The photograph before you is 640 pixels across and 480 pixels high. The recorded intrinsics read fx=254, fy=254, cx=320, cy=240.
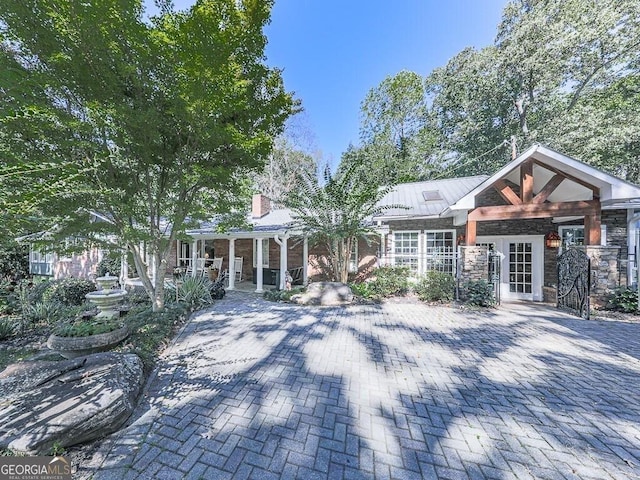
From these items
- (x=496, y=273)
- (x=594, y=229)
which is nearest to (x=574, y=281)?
(x=594, y=229)

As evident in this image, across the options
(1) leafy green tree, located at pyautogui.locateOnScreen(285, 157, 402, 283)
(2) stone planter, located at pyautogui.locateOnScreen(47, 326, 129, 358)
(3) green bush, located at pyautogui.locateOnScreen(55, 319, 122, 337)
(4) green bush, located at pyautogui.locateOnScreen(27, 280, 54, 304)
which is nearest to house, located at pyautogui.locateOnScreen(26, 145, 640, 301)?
(1) leafy green tree, located at pyautogui.locateOnScreen(285, 157, 402, 283)

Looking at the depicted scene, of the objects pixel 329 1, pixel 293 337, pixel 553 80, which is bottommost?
pixel 293 337

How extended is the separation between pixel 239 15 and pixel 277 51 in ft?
8.91

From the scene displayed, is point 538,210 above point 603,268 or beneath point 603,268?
above

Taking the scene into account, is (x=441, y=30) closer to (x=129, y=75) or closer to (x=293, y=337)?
(x=129, y=75)

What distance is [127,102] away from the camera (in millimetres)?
4664

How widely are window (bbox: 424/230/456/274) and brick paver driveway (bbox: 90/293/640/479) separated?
184 inches

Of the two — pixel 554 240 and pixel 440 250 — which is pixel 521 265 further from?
pixel 440 250

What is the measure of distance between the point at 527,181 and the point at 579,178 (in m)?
1.19

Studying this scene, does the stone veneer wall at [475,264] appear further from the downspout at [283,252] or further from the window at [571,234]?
the downspout at [283,252]

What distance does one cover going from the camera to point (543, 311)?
23.2ft

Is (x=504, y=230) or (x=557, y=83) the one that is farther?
(x=557, y=83)

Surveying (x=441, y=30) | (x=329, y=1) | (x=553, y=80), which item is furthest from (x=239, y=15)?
(x=553, y=80)

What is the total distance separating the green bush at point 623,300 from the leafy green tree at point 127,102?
9805mm
